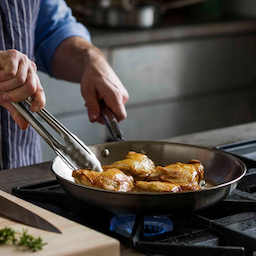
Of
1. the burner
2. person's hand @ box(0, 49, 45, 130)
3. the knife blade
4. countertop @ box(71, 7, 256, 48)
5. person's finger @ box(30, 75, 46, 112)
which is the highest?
person's hand @ box(0, 49, 45, 130)

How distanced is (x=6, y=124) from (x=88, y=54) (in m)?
0.34

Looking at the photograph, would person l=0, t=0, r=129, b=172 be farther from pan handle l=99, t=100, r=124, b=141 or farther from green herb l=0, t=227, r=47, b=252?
green herb l=0, t=227, r=47, b=252

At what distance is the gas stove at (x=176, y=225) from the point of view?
0.66 metres

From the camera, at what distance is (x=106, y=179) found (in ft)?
2.66

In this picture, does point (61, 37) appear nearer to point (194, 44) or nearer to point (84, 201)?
point (84, 201)

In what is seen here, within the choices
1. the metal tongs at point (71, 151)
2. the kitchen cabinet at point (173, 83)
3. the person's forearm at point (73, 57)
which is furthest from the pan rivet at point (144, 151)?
the kitchen cabinet at point (173, 83)

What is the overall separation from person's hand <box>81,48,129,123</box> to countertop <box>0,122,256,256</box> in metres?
0.19

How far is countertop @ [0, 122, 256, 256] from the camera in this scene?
982 millimetres

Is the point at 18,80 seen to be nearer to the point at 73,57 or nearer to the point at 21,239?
the point at 21,239

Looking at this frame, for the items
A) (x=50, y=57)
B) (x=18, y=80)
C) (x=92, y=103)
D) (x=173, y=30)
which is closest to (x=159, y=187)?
(x=18, y=80)

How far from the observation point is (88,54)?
142cm

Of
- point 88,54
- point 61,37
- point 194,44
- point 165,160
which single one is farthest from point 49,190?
point 194,44

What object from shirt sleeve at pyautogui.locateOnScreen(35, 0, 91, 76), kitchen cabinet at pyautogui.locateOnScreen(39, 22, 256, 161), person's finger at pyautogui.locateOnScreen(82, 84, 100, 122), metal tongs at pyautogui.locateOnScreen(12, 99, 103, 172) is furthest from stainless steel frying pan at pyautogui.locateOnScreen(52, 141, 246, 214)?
kitchen cabinet at pyautogui.locateOnScreen(39, 22, 256, 161)

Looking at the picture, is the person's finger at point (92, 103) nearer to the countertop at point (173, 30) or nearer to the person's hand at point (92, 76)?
the person's hand at point (92, 76)
